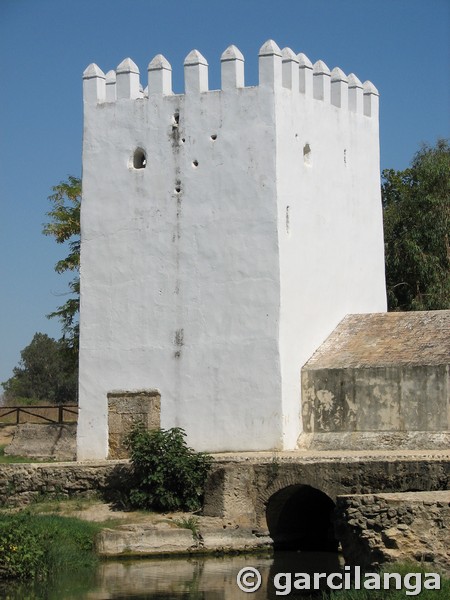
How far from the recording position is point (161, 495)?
2331 centimetres

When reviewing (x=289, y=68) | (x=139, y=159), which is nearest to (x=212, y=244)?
(x=139, y=159)

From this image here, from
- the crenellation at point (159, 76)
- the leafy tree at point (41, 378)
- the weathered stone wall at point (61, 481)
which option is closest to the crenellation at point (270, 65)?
the crenellation at point (159, 76)

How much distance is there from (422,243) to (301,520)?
12684 millimetres

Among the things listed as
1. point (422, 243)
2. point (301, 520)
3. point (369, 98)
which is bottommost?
point (301, 520)

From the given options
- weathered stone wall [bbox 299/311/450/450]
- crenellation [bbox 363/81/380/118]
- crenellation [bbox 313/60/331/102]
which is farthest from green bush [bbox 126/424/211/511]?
crenellation [bbox 363/81/380/118]

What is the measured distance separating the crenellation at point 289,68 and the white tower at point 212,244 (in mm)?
19

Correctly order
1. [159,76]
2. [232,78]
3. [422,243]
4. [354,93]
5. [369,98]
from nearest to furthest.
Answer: [232,78] → [159,76] → [354,93] → [369,98] → [422,243]

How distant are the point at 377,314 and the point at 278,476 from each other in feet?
19.0

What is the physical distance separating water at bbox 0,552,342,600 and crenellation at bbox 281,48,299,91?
29.6 ft

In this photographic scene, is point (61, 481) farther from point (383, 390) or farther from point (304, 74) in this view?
point (304, 74)

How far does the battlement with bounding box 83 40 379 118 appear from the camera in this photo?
2541 cm

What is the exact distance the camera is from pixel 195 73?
25906mm

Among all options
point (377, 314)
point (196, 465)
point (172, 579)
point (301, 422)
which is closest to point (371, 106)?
point (377, 314)

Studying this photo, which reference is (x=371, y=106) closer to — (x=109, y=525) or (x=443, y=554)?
(x=109, y=525)
